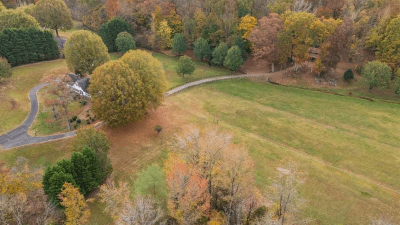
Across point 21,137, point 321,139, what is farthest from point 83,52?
point 321,139

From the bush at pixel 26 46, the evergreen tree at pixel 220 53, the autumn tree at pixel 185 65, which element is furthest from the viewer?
the evergreen tree at pixel 220 53

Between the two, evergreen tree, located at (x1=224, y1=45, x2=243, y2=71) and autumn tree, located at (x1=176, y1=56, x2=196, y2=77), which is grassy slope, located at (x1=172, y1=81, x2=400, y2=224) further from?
evergreen tree, located at (x1=224, y1=45, x2=243, y2=71)

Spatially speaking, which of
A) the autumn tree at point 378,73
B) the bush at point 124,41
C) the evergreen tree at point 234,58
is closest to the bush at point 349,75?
the autumn tree at point 378,73

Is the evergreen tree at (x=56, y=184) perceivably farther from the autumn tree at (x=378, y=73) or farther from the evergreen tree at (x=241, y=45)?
the autumn tree at (x=378, y=73)

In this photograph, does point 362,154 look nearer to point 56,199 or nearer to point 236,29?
point 56,199

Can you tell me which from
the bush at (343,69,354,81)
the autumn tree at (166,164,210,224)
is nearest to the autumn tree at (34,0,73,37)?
the autumn tree at (166,164,210,224)

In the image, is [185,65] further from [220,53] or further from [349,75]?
[349,75]

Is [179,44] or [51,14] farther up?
[51,14]
